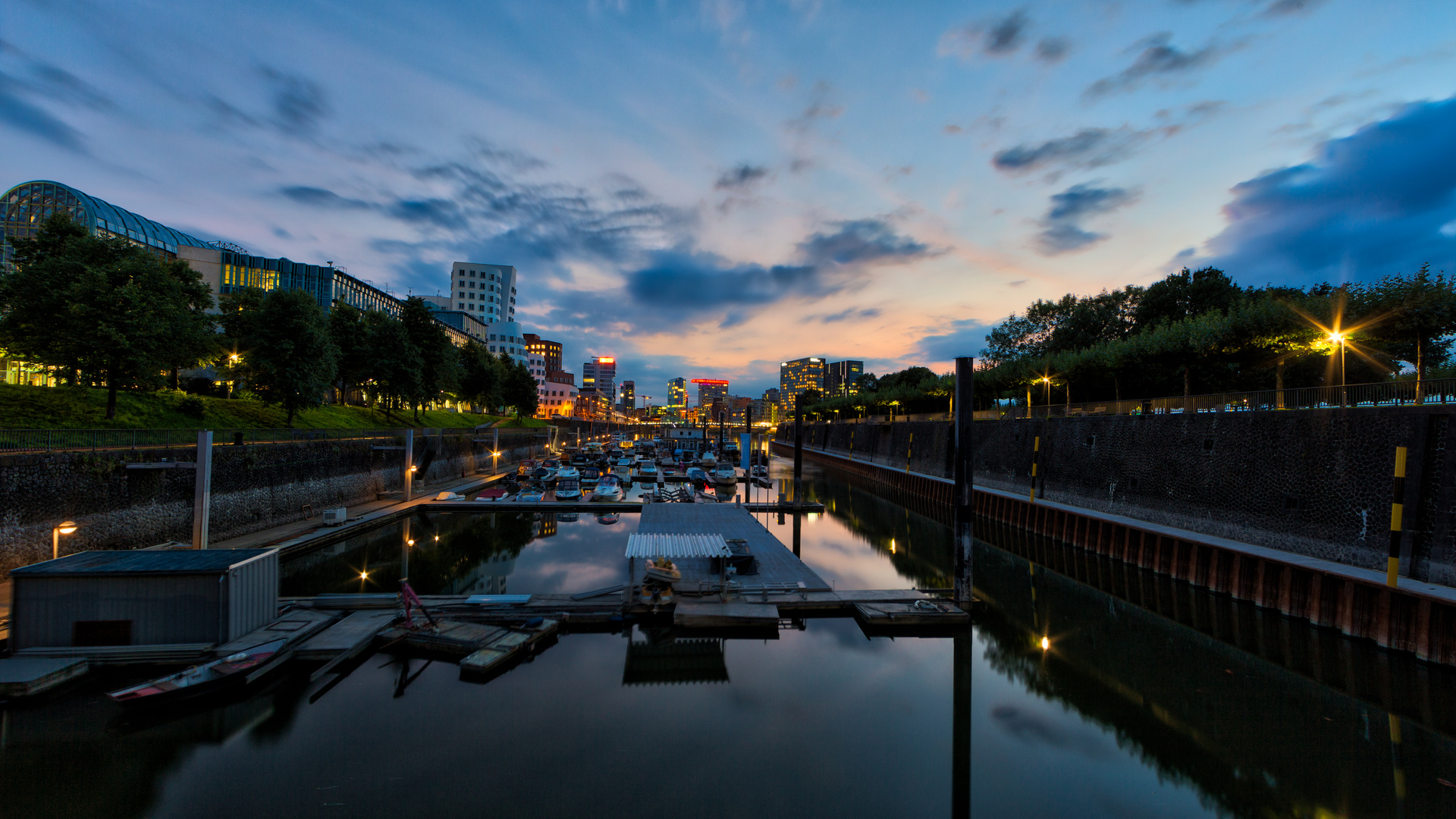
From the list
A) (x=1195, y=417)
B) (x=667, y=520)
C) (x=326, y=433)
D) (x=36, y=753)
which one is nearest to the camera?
(x=36, y=753)

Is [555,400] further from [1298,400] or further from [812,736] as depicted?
[812,736]

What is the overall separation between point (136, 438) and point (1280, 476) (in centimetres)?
4944

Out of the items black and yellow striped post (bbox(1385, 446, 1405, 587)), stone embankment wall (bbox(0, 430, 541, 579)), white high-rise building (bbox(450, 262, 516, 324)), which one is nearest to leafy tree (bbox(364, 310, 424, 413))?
stone embankment wall (bbox(0, 430, 541, 579))

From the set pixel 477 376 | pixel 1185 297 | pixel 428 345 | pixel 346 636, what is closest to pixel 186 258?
pixel 477 376

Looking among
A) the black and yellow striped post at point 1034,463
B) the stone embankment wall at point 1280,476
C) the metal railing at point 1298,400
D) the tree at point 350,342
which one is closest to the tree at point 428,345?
the tree at point 350,342

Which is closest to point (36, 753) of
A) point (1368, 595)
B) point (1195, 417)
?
point (1368, 595)

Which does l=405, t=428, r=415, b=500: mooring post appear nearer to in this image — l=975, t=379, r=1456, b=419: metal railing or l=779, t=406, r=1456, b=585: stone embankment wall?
l=779, t=406, r=1456, b=585: stone embankment wall

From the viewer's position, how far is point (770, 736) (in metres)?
12.9

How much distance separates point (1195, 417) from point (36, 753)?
41.8 m

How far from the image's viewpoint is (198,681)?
12758 mm

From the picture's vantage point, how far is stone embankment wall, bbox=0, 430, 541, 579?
18031mm

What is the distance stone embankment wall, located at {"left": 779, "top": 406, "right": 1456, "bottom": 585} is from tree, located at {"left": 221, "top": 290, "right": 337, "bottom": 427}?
53.6 m

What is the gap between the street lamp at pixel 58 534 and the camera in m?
16.9

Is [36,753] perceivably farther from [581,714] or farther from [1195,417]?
[1195,417]
